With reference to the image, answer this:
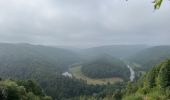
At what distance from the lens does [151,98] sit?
80500 mm

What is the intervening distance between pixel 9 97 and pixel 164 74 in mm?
52920

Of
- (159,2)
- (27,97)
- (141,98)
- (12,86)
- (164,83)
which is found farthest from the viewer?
(164,83)

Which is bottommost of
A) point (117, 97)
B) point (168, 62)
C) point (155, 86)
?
point (117, 97)

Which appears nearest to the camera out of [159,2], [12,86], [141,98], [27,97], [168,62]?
[159,2]

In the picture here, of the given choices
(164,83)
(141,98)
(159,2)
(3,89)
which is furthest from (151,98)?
(159,2)

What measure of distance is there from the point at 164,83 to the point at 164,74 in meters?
2.89

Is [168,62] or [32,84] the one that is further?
[168,62]

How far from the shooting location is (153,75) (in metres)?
118

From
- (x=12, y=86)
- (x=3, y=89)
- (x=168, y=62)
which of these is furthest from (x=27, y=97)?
(x=168, y=62)

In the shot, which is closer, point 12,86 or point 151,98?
point 12,86

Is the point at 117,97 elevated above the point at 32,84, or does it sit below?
below

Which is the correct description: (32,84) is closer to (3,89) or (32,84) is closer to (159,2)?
(3,89)

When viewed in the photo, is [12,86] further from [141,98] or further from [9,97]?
[141,98]

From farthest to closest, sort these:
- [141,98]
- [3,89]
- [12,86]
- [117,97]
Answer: [117,97]
[141,98]
[12,86]
[3,89]
